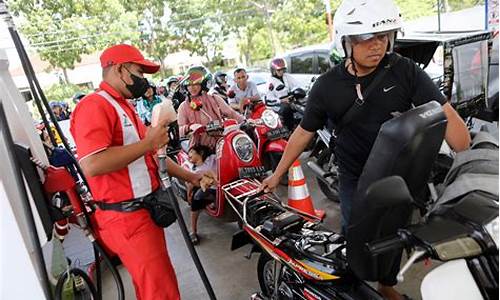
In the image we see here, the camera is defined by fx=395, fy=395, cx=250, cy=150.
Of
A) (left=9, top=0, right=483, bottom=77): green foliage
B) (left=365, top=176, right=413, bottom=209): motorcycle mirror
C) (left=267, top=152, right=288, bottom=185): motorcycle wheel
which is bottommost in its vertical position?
(left=267, top=152, right=288, bottom=185): motorcycle wheel

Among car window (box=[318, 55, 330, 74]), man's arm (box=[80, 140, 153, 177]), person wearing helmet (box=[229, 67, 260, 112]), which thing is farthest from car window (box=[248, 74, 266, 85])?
man's arm (box=[80, 140, 153, 177])

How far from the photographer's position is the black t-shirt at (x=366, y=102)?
6.55 ft

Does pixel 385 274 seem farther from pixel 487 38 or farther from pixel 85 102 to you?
pixel 487 38

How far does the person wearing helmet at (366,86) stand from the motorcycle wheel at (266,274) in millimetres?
878

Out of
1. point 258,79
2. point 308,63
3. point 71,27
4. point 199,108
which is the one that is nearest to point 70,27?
point 71,27

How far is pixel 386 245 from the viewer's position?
102cm

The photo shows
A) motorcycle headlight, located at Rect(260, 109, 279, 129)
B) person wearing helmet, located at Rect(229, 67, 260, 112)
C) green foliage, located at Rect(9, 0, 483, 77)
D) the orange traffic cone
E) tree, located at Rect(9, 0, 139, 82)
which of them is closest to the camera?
the orange traffic cone

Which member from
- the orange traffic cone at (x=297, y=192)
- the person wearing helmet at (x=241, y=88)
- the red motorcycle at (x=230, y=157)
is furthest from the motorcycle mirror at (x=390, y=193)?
the person wearing helmet at (x=241, y=88)

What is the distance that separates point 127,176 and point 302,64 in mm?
7820

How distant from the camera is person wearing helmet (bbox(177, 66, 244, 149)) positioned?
4.57m

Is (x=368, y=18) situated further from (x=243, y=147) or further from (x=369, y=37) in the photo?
A: (x=243, y=147)

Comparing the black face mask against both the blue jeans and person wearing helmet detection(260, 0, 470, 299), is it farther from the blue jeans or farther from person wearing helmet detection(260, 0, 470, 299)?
the blue jeans

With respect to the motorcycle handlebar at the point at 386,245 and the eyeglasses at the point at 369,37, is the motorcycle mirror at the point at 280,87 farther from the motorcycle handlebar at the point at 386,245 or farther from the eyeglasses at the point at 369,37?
the motorcycle handlebar at the point at 386,245

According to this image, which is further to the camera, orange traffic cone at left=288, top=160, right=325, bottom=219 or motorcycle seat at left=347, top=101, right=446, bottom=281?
orange traffic cone at left=288, top=160, right=325, bottom=219
